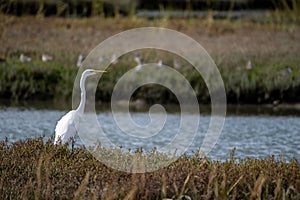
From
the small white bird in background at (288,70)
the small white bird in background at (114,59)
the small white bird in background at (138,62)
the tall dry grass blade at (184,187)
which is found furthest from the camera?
the small white bird in background at (114,59)

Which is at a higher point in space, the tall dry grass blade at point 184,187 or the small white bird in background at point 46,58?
the small white bird in background at point 46,58

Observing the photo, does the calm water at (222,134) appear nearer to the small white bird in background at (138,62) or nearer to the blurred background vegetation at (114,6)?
the small white bird in background at (138,62)

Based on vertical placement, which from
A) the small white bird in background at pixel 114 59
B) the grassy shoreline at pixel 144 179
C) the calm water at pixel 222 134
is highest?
the small white bird in background at pixel 114 59

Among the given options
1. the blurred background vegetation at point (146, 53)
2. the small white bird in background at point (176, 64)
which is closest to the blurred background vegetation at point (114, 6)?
the blurred background vegetation at point (146, 53)

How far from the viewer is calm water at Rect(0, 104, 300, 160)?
11727 mm

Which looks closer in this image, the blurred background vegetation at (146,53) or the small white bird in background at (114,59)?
the blurred background vegetation at (146,53)

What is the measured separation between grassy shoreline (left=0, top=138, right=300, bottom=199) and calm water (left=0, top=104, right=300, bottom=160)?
3172 mm

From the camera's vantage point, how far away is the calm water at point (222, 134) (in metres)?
11.7

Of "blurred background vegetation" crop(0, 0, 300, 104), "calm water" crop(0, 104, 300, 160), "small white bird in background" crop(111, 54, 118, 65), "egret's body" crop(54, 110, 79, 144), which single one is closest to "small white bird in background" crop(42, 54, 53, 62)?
"blurred background vegetation" crop(0, 0, 300, 104)

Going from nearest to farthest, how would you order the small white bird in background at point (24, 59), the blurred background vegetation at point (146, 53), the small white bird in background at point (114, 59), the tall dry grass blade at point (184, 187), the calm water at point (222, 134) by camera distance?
the tall dry grass blade at point (184, 187)
the calm water at point (222, 134)
the blurred background vegetation at point (146, 53)
the small white bird in background at point (24, 59)
the small white bird in background at point (114, 59)

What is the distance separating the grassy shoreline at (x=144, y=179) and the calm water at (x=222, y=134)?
3.17 metres

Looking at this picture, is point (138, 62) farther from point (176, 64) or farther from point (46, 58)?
point (46, 58)

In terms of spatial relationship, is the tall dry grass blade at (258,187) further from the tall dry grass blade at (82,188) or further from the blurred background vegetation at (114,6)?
the blurred background vegetation at (114,6)

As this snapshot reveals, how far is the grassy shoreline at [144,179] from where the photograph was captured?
6609mm
